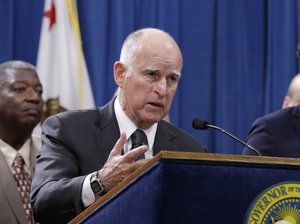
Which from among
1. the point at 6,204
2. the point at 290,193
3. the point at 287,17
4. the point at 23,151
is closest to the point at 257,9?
the point at 287,17

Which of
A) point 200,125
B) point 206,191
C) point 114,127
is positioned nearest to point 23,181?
point 114,127

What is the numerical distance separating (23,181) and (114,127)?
1.30 meters

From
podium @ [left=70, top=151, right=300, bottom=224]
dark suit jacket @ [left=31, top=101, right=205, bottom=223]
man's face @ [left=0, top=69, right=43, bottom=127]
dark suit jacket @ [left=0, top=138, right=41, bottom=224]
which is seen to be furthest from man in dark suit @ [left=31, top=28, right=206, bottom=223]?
man's face @ [left=0, top=69, right=43, bottom=127]

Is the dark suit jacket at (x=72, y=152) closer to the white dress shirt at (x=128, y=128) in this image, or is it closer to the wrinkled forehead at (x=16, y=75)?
the white dress shirt at (x=128, y=128)

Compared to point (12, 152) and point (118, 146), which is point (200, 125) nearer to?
point (118, 146)

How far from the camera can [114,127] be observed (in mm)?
2707

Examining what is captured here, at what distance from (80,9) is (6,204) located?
2.08 metres

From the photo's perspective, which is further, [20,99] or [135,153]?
[20,99]

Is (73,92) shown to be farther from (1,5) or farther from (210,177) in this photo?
(210,177)

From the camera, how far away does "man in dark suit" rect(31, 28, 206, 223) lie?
7.90ft

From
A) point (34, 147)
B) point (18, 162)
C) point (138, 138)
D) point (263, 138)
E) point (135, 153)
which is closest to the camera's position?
point (135, 153)

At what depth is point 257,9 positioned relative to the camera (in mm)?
5637

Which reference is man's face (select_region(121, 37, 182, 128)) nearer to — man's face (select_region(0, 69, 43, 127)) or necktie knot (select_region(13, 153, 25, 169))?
necktie knot (select_region(13, 153, 25, 169))

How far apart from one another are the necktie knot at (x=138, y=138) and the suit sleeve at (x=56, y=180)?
0.75 feet
